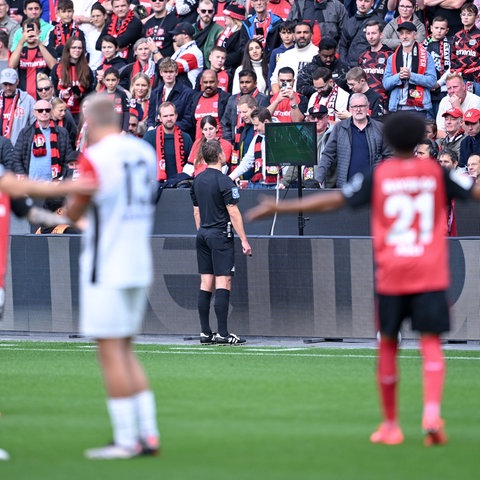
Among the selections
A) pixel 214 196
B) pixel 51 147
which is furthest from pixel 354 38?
pixel 214 196

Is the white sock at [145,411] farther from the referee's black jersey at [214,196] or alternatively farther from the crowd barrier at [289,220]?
the crowd barrier at [289,220]

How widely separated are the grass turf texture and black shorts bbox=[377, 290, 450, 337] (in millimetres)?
783

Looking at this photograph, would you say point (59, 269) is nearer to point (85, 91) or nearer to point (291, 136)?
point (291, 136)

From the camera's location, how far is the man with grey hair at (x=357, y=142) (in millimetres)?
19422

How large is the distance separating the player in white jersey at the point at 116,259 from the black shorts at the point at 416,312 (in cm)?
160

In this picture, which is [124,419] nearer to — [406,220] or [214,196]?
[406,220]

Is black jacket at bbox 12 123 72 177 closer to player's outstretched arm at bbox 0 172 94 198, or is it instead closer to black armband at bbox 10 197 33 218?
black armband at bbox 10 197 33 218

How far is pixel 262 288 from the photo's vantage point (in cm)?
1758

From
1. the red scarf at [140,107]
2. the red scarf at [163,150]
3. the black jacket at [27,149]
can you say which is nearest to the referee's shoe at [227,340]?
the red scarf at [163,150]

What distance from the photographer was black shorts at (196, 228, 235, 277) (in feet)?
56.0

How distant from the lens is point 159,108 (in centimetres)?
2194

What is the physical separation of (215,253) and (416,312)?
855cm

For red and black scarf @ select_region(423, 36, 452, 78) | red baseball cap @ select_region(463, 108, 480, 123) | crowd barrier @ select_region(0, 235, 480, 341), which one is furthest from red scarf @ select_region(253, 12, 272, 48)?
crowd barrier @ select_region(0, 235, 480, 341)

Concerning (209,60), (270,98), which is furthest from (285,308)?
(209,60)
